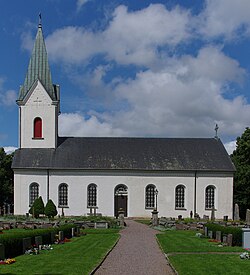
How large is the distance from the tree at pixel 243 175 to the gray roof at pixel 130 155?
175 inches

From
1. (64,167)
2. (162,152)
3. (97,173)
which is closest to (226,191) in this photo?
(162,152)

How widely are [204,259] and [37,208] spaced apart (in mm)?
29548

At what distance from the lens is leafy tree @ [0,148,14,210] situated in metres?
56.3

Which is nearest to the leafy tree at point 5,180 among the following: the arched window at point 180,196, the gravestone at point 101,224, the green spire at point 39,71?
the green spire at point 39,71

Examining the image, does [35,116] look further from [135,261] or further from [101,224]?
[135,261]

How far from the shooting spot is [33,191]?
4841 cm

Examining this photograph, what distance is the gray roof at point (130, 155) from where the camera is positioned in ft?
159

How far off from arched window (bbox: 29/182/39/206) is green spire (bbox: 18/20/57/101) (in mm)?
9185

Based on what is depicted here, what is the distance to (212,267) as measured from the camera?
49.0ft

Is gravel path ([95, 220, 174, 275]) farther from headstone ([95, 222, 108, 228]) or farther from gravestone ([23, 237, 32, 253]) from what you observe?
headstone ([95, 222, 108, 228])

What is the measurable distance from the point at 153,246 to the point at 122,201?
26542 mm

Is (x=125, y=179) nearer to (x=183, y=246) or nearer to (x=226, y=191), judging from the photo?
(x=226, y=191)

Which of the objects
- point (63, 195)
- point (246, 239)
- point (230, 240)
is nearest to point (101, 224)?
point (230, 240)

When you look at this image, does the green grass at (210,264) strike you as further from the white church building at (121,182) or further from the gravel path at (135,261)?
the white church building at (121,182)
